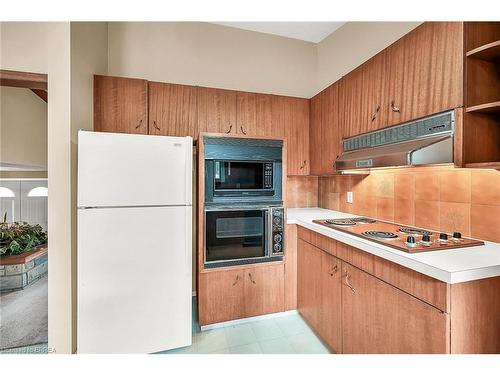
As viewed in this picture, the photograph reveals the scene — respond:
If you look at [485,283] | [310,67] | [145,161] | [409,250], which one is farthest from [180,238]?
[310,67]

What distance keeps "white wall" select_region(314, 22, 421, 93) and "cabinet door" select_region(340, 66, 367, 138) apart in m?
0.53

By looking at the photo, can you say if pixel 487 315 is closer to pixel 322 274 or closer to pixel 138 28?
pixel 322 274

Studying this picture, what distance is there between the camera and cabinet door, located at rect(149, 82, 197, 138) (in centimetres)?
196

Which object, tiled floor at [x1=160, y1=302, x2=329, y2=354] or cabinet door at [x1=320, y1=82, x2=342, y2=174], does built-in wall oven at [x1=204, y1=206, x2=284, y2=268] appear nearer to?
tiled floor at [x1=160, y1=302, x2=329, y2=354]

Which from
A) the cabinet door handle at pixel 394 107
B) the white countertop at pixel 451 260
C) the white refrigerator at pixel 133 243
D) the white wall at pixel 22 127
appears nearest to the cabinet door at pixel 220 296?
the white refrigerator at pixel 133 243

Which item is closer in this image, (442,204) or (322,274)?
(442,204)

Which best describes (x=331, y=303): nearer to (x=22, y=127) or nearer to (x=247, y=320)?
(x=247, y=320)

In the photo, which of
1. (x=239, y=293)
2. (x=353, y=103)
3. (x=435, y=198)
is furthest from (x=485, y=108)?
(x=239, y=293)

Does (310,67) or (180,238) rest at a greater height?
(310,67)

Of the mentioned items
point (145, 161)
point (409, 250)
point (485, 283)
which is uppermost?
point (145, 161)

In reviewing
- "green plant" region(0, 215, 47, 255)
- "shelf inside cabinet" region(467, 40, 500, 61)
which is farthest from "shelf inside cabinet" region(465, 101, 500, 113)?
"green plant" region(0, 215, 47, 255)

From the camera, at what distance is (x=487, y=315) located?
0.95m

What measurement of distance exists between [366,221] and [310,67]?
200cm

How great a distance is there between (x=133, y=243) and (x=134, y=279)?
24cm
